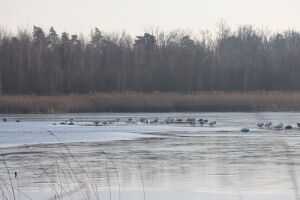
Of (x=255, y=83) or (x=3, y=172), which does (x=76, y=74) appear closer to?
(x=255, y=83)

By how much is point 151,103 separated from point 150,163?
762 inches

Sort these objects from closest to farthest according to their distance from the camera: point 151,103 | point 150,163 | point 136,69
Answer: point 150,163, point 151,103, point 136,69

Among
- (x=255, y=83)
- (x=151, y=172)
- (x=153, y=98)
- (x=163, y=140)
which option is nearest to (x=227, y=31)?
(x=255, y=83)

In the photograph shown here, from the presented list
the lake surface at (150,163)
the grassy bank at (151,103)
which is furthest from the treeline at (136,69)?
the lake surface at (150,163)

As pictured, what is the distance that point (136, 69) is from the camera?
49.5m

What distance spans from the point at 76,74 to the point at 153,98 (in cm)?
1665

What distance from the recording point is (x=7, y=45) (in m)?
52.7

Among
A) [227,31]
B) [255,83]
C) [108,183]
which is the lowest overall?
[108,183]

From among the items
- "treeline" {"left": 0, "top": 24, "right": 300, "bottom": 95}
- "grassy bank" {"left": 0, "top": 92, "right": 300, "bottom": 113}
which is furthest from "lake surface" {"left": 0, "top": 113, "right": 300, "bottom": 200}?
"treeline" {"left": 0, "top": 24, "right": 300, "bottom": 95}

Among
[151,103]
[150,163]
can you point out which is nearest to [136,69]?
[151,103]

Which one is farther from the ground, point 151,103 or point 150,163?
point 151,103

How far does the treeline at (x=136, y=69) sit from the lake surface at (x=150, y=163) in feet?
78.5

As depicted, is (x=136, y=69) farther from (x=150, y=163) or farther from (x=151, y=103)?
(x=150, y=163)

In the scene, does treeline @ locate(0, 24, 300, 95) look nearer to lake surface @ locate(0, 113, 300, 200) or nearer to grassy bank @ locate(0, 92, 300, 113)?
grassy bank @ locate(0, 92, 300, 113)
